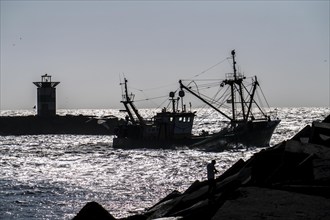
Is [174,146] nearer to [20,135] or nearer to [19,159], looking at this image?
[19,159]

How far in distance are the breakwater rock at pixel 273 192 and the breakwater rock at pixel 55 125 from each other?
9579 cm

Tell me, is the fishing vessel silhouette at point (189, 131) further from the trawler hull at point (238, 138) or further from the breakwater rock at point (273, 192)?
the breakwater rock at point (273, 192)

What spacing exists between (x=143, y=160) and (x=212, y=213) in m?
38.2

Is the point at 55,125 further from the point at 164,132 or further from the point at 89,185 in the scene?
the point at 89,185

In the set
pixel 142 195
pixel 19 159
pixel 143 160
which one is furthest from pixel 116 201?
pixel 19 159

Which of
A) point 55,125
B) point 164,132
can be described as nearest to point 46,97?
point 55,125

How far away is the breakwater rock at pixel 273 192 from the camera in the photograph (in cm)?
916

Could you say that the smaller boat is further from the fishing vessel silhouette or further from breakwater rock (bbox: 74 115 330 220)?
breakwater rock (bbox: 74 115 330 220)

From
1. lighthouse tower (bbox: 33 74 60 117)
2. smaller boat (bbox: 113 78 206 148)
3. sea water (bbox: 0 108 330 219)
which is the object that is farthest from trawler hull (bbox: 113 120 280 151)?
lighthouse tower (bbox: 33 74 60 117)

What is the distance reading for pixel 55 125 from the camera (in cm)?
11106

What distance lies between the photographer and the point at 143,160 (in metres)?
48.0

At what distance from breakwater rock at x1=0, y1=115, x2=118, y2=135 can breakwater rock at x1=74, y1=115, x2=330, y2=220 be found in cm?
9579

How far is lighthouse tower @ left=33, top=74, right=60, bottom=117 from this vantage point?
338 feet

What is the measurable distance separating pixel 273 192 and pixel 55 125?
340 ft
